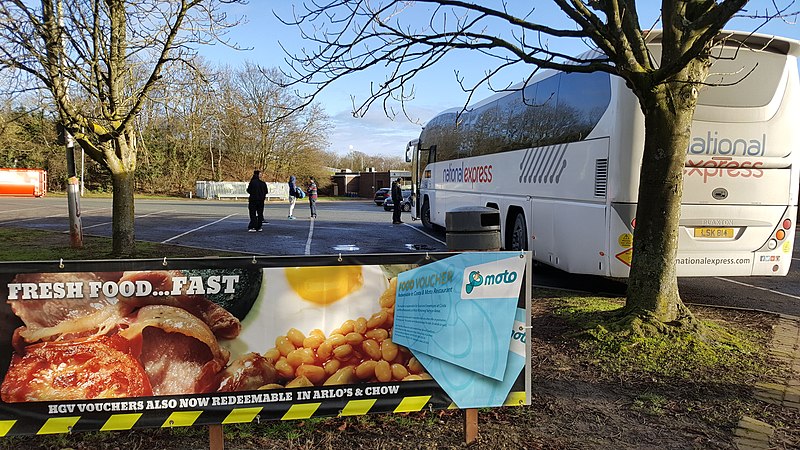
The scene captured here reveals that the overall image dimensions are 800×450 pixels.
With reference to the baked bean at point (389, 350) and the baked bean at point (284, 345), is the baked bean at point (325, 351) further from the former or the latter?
the baked bean at point (389, 350)

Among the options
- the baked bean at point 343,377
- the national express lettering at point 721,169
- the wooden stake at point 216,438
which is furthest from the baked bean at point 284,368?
the national express lettering at point 721,169

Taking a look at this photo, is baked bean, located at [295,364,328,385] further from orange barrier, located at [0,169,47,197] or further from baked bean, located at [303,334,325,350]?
orange barrier, located at [0,169,47,197]

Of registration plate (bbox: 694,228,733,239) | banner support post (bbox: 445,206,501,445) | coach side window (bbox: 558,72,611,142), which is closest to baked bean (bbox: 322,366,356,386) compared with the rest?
banner support post (bbox: 445,206,501,445)

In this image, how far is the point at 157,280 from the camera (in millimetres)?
3303

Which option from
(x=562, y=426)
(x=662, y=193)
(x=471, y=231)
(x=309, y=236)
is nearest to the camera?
(x=562, y=426)

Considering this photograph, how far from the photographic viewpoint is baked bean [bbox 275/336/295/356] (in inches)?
136

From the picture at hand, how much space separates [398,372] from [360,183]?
2687 inches

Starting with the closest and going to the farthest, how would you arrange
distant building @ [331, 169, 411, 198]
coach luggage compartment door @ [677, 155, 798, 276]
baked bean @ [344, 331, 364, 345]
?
baked bean @ [344, 331, 364, 345] < coach luggage compartment door @ [677, 155, 798, 276] < distant building @ [331, 169, 411, 198]

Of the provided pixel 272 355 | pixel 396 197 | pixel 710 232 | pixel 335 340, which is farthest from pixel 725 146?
pixel 396 197

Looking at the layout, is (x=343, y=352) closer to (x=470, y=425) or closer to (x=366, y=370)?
(x=366, y=370)

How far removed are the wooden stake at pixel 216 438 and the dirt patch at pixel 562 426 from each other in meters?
0.20

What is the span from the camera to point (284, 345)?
347 cm

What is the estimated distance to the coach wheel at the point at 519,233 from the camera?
34.3 ft

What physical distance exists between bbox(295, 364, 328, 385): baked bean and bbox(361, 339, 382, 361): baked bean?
292 millimetres
